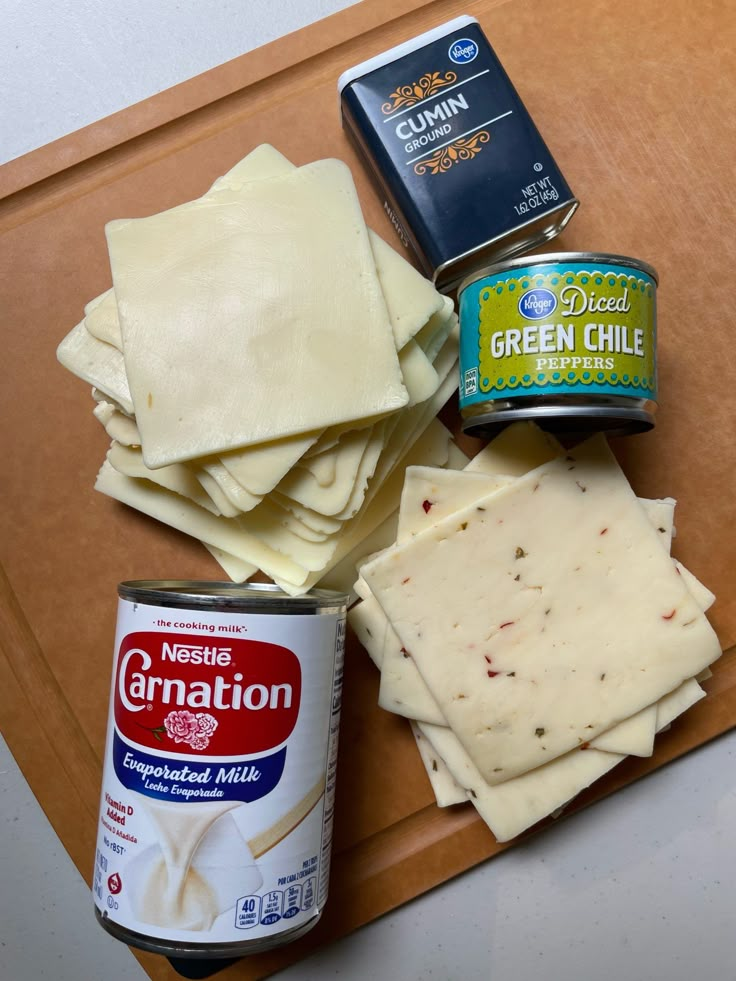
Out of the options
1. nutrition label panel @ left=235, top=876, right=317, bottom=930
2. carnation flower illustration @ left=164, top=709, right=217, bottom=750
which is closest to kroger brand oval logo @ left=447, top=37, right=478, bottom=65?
carnation flower illustration @ left=164, top=709, right=217, bottom=750

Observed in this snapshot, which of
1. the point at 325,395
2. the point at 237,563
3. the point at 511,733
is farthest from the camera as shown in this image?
the point at 237,563

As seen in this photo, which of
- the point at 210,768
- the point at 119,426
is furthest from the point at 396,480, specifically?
the point at 210,768

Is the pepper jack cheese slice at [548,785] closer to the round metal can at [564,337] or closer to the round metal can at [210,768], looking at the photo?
the round metal can at [210,768]

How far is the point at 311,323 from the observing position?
120 cm

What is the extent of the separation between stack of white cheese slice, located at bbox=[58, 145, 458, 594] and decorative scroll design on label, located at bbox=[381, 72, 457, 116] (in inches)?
6.1

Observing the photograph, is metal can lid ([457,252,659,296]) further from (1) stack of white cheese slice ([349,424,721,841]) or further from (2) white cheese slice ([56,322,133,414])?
(2) white cheese slice ([56,322,133,414])

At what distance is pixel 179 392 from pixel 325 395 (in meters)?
0.23

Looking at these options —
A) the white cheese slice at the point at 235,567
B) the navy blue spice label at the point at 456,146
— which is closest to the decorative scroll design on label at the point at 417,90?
the navy blue spice label at the point at 456,146

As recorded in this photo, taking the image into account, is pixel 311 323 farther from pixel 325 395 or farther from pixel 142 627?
pixel 142 627

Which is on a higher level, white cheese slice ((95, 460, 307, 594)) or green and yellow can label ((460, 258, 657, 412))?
green and yellow can label ((460, 258, 657, 412))

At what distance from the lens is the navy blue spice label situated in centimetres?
128

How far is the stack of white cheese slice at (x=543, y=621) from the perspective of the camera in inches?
51.1

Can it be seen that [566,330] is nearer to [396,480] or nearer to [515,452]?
[515,452]

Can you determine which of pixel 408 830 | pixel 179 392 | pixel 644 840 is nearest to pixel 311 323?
pixel 179 392
